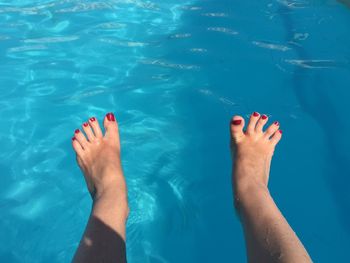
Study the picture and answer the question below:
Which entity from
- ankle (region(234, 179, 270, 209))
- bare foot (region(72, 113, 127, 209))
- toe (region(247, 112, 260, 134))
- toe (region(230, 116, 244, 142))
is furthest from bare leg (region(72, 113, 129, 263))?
toe (region(247, 112, 260, 134))

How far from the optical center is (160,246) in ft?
7.53

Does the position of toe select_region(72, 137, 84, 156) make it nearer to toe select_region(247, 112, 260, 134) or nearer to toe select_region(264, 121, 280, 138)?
toe select_region(247, 112, 260, 134)

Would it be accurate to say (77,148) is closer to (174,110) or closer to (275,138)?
(174,110)

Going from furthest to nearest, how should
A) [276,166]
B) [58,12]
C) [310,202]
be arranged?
[58,12] → [276,166] → [310,202]

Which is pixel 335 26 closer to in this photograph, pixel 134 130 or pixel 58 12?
pixel 134 130

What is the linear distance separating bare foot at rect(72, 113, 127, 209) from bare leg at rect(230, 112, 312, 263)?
0.58 m

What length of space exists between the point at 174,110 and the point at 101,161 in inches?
36.6

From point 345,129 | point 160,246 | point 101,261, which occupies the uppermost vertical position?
point 101,261

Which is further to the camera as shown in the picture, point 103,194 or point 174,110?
point 174,110

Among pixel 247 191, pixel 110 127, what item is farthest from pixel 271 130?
pixel 110 127

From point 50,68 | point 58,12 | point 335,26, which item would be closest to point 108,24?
point 58,12

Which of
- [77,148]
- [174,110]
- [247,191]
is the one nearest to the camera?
[247,191]

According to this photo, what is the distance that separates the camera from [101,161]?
2426 mm

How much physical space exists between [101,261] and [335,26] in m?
3.39
